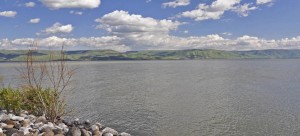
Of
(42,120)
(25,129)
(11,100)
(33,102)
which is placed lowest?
(42,120)

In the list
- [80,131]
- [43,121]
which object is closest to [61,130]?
[80,131]

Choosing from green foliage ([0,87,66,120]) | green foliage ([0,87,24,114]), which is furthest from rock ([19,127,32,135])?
green foliage ([0,87,24,114])

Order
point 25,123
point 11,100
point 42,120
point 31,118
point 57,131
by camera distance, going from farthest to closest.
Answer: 1. point 11,100
2. point 31,118
3. point 42,120
4. point 25,123
5. point 57,131

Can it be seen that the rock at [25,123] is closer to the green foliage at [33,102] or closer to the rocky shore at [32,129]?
the rocky shore at [32,129]

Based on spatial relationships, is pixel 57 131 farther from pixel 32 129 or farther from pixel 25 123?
pixel 25 123

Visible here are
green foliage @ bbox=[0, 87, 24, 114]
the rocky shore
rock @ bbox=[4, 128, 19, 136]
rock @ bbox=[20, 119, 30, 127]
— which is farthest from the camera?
green foliage @ bbox=[0, 87, 24, 114]

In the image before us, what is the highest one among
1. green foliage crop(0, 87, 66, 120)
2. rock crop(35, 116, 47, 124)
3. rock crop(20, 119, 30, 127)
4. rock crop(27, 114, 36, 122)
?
green foliage crop(0, 87, 66, 120)

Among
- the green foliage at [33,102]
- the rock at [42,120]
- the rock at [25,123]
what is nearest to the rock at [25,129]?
the rock at [25,123]

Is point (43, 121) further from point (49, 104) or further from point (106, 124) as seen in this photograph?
point (106, 124)

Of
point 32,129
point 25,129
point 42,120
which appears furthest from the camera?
point 42,120

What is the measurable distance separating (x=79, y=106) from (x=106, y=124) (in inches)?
459

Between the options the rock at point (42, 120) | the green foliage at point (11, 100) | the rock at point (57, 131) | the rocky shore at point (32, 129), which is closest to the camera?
the rocky shore at point (32, 129)

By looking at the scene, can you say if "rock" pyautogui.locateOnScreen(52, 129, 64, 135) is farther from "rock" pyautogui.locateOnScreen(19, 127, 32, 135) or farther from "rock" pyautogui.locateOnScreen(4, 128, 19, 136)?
"rock" pyautogui.locateOnScreen(4, 128, 19, 136)

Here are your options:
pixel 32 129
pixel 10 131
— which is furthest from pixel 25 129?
pixel 10 131
